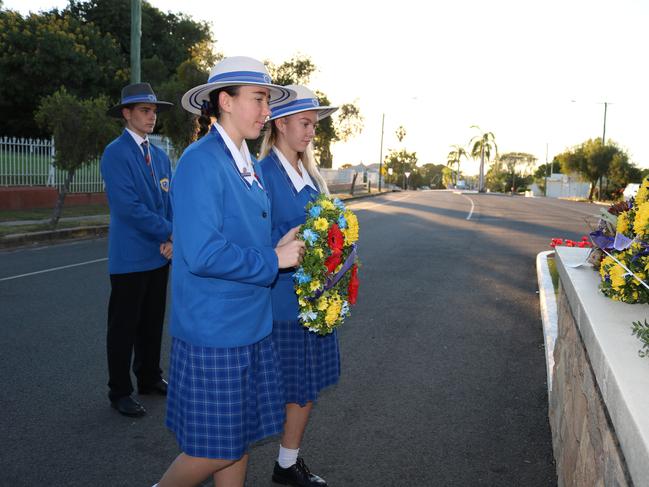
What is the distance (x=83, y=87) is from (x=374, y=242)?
25350mm

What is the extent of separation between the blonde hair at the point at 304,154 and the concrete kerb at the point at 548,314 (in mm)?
2322

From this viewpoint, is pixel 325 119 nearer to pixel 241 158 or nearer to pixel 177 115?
pixel 177 115

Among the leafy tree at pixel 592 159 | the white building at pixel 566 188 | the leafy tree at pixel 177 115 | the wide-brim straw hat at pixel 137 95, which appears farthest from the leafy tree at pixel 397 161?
the wide-brim straw hat at pixel 137 95

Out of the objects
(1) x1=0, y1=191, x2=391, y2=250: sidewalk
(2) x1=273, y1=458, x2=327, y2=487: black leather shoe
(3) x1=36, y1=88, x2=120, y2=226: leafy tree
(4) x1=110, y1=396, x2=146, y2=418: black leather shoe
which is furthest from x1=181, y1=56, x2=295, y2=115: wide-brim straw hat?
(3) x1=36, y1=88, x2=120, y2=226: leafy tree

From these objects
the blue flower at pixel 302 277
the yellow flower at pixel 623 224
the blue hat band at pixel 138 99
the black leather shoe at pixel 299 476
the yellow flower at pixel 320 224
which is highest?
the blue hat band at pixel 138 99

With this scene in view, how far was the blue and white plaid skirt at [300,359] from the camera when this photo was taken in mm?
3211

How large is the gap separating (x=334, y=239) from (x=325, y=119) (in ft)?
116

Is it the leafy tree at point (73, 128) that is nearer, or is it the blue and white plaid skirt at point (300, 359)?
the blue and white plaid skirt at point (300, 359)

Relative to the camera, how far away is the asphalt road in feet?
11.9

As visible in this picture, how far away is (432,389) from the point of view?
4969 mm

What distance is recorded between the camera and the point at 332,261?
2910 mm

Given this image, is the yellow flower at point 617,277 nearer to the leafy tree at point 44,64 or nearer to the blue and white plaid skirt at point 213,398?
the blue and white plaid skirt at point 213,398

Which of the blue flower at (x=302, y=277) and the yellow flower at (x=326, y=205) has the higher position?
the yellow flower at (x=326, y=205)

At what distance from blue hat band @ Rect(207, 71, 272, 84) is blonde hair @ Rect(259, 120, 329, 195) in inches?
27.0
